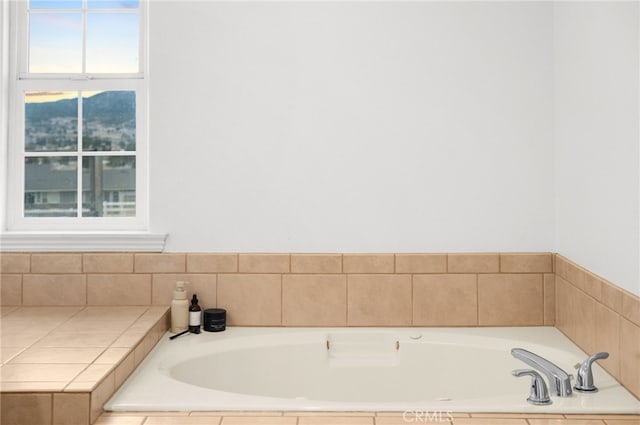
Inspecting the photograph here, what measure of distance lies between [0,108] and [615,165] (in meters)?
2.54

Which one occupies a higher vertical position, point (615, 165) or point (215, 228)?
point (615, 165)

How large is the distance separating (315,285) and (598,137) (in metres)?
1.29

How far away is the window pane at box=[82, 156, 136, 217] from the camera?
10.3 ft

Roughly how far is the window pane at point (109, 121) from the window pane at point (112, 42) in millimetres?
123

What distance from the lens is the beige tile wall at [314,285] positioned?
2977 mm

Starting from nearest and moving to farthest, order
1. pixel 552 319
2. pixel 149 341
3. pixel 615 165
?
pixel 615 165
pixel 149 341
pixel 552 319

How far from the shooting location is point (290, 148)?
3.00 metres

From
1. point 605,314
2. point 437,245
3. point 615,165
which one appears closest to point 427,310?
point 437,245

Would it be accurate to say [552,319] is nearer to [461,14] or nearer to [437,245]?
[437,245]

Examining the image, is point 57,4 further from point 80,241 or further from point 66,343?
point 66,343

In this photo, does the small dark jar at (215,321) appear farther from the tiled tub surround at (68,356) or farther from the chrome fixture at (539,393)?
the chrome fixture at (539,393)

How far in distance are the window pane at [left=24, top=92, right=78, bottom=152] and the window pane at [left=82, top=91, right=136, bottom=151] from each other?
5 cm

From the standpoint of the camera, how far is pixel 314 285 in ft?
9.80

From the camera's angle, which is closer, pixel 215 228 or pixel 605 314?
pixel 605 314
